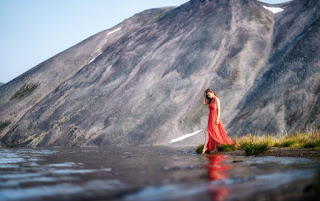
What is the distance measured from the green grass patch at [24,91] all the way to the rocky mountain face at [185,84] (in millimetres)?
215

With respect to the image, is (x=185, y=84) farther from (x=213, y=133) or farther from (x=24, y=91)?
(x=24, y=91)

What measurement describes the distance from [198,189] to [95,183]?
1.46m

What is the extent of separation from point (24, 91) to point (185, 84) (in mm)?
27337

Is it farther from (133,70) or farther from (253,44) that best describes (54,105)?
(253,44)

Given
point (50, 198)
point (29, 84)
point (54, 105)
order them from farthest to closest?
point (29, 84) < point (54, 105) < point (50, 198)

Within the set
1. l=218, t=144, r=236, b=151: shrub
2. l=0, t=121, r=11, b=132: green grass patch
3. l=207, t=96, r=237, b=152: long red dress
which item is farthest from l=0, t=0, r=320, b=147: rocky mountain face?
l=218, t=144, r=236, b=151: shrub

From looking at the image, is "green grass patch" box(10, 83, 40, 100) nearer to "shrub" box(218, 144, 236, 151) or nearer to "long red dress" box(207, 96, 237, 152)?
"long red dress" box(207, 96, 237, 152)

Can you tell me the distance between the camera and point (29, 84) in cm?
5197

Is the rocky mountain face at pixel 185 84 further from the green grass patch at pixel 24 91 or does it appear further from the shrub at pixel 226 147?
the shrub at pixel 226 147

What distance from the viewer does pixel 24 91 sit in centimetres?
5116

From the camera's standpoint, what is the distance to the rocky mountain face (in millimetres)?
31484

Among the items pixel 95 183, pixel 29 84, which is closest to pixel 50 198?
pixel 95 183

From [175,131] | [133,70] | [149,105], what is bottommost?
[175,131]

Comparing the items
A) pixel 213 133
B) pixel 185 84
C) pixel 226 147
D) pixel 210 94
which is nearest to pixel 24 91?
pixel 185 84
